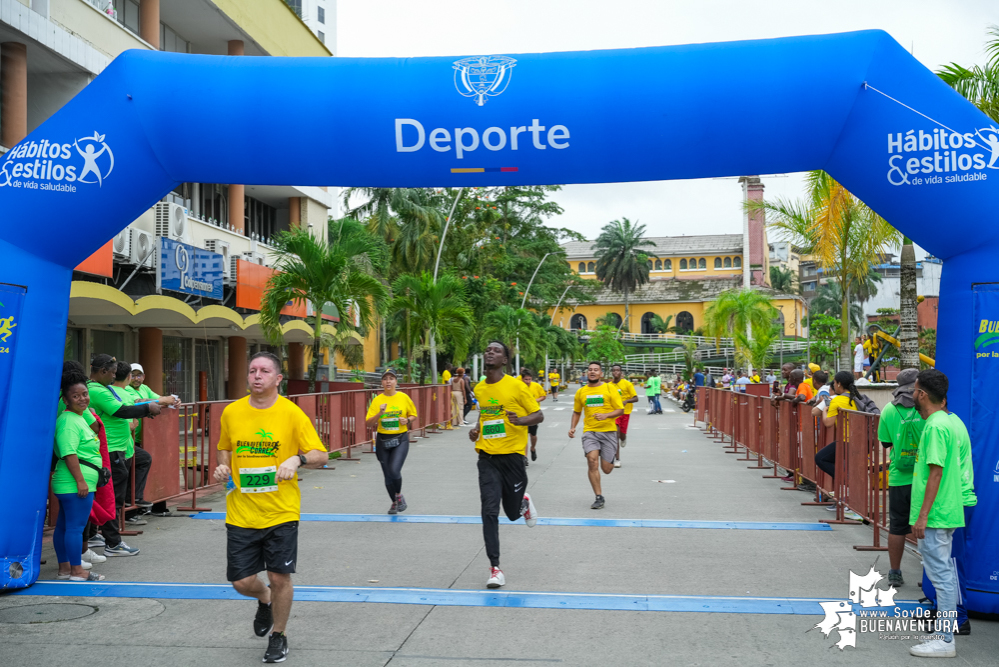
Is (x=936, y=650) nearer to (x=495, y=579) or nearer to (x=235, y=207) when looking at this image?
(x=495, y=579)

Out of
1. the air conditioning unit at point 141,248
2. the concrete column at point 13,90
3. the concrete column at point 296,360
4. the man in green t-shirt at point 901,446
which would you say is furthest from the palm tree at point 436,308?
the man in green t-shirt at point 901,446

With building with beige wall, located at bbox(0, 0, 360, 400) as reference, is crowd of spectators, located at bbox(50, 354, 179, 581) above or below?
below

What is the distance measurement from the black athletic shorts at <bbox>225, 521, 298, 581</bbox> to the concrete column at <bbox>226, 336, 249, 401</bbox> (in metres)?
23.4

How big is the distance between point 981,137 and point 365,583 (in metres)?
5.61

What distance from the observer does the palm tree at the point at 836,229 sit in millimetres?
16719

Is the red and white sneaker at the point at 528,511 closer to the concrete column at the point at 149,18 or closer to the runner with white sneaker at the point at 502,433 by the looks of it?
the runner with white sneaker at the point at 502,433

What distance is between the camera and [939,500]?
5.54m

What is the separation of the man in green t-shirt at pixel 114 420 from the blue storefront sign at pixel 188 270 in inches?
400

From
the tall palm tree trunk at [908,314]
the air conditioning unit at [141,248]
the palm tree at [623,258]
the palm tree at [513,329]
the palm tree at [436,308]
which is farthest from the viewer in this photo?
the palm tree at [623,258]

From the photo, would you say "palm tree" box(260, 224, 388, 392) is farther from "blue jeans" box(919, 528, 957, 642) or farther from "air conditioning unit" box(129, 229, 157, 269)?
"blue jeans" box(919, 528, 957, 642)

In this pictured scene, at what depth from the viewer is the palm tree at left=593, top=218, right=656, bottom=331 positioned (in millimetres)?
89688

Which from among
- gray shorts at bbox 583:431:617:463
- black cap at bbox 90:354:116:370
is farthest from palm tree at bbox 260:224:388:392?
black cap at bbox 90:354:116:370

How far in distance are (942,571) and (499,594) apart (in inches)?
118

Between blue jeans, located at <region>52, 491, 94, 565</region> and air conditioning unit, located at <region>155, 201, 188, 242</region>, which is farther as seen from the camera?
air conditioning unit, located at <region>155, 201, 188, 242</region>
